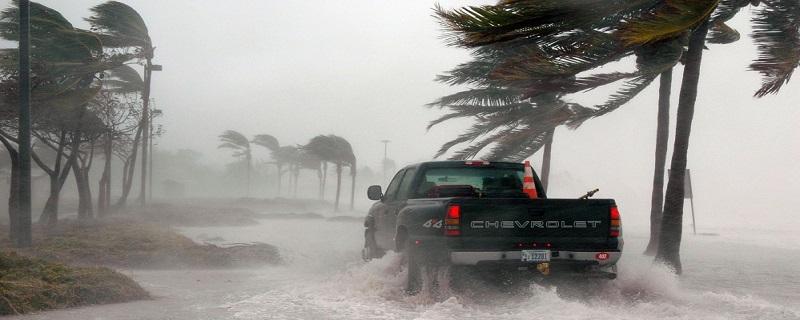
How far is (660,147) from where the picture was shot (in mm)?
16219

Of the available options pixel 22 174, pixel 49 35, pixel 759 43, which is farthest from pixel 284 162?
pixel 759 43

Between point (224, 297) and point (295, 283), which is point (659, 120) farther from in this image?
point (224, 297)

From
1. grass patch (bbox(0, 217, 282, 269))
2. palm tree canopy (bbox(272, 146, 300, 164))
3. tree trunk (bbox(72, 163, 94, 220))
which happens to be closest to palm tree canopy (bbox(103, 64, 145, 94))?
tree trunk (bbox(72, 163, 94, 220))

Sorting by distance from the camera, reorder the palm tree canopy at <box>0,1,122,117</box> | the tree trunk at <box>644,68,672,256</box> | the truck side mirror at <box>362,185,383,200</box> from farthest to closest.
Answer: the palm tree canopy at <box>0,1,122,117</box>, the tree trunk at <box>644,68,672,256</box>, the truck side mirror at <box>362,185,383,200</box>

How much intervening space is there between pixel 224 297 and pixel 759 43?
9154 millimetres

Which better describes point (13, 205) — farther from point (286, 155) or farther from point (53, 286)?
point (286, 155)

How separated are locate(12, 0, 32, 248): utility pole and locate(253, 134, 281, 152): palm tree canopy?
61538 mm

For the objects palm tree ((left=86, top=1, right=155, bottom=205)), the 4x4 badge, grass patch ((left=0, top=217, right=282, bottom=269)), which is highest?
palm tree ((left=86, top=1, right=155, bottom=205))

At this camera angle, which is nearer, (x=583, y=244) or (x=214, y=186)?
(x=583, y=244)

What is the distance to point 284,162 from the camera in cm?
8156

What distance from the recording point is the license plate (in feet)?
24.9

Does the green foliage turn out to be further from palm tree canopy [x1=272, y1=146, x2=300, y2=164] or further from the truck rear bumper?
palm tree canopy [x1=272, y1=146, x2=300, y2=164]

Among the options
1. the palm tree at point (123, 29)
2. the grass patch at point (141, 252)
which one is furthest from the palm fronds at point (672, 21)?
the palm tree at point (123, 29)

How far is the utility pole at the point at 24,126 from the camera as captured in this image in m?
14.1
